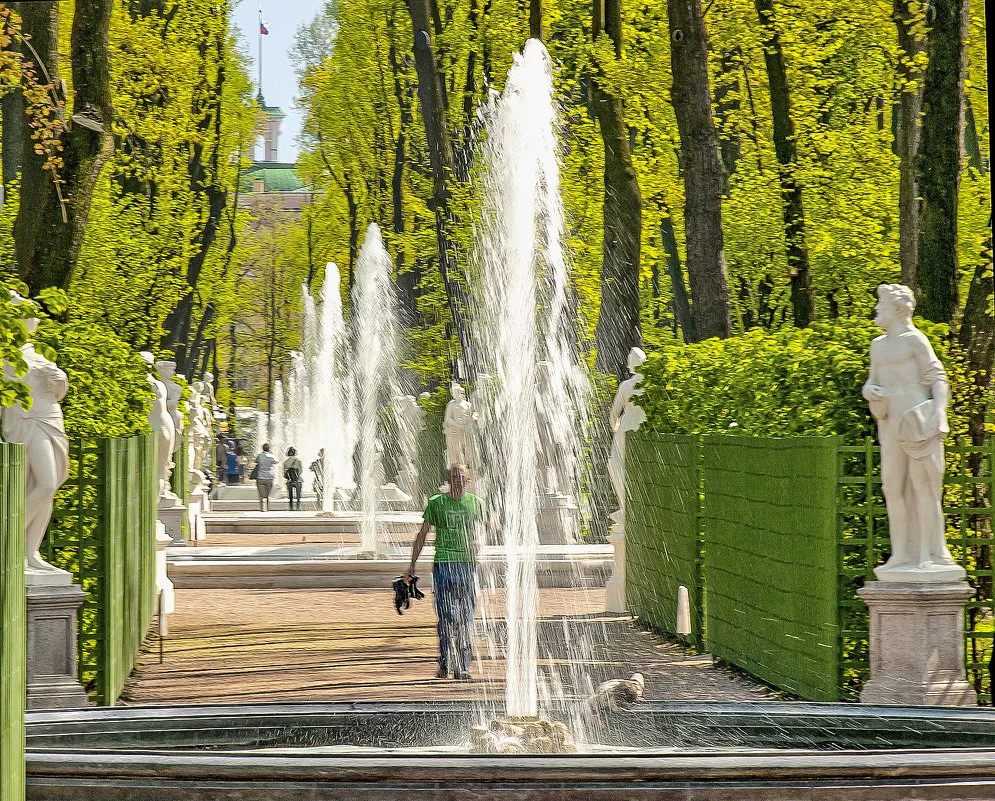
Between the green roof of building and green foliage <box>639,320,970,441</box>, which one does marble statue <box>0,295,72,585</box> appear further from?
the green roof of building

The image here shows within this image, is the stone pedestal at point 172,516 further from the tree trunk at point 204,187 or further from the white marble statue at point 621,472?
the tree trunk at point 204,187

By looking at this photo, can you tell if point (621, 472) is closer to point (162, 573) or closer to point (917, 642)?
point (162, 573)

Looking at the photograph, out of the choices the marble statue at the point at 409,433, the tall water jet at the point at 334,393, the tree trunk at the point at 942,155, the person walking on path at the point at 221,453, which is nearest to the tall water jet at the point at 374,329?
the marble statue at the point at 409,433

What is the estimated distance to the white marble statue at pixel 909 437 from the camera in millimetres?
10648

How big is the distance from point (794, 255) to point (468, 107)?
10863mm

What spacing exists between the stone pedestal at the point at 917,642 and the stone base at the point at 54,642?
5409 millimetres

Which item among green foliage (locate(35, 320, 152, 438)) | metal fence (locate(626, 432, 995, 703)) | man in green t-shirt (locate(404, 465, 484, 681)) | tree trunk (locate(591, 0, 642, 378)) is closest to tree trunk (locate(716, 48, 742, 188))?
tree trunk (locate(591, 0, 642, 378))

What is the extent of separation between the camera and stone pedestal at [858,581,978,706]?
10664mm

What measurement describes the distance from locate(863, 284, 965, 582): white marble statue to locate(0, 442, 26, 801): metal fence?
6.58 metres

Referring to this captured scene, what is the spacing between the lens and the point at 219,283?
155ft

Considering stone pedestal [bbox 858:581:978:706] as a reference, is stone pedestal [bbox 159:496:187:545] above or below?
above

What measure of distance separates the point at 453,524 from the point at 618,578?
701 centimetres

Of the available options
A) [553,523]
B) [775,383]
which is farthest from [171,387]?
[775,383]

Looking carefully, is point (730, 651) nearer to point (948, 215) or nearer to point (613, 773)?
point (948, 215)
